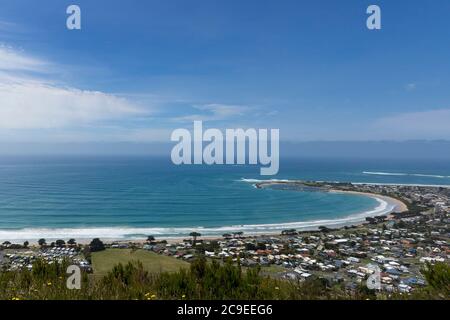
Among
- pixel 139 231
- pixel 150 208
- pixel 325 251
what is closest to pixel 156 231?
pixel 139 231

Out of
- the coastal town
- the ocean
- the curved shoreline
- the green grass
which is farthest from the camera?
the ocean

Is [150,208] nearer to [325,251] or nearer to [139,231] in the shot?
[139,231]

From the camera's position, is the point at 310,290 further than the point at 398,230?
No

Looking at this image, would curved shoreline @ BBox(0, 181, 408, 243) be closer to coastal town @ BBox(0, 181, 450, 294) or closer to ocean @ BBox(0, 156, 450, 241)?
ocean @ BBox(0, 156, 450, 241)

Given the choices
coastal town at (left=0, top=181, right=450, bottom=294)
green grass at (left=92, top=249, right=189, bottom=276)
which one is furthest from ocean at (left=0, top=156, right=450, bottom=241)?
green grass at (left=92, top=249, right=189, bottom=276)

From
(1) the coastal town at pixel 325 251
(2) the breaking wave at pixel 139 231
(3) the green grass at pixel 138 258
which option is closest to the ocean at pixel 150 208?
(2) the breaking wave at pixel 139 231

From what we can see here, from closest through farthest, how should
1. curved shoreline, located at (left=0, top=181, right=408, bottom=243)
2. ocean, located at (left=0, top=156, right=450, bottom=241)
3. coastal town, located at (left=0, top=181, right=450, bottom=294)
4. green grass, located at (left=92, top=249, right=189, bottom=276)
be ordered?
1. coastal town, located at (left=0, top=181, right=450, bottom=294)
2. green grass, located at (left=92, top=249, right=189, bottom=276)
3. curved shoreline, located at (left=0, top=181, right=408, bottom=243)
4. ocean, located at (left=0, top=156, right=450, bottom=241)

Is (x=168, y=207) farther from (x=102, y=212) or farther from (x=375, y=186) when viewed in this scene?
(x=375, y=186)

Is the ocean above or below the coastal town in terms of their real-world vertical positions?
below

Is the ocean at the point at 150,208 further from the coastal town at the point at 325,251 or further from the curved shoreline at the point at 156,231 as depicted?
the coastal town at the point at 325,251
